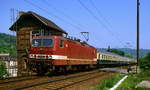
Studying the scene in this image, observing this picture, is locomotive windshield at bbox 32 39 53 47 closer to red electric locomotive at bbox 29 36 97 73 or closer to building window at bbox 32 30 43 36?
red electric locomotive at bbox 29 36 97 73

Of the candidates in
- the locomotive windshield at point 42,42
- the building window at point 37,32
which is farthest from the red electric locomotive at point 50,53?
the building window at point 37,32

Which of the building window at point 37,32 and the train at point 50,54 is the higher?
the building window at point 37,32

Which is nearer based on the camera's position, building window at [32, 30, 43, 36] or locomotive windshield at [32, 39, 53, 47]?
locomotive windshield at [32, 39, 53, 47]

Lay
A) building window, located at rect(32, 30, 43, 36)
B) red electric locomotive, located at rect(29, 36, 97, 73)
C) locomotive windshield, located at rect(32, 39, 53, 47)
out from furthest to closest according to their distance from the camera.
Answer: building window, located at rect(32, 30, 43, 36), locomotive windshield, located at rect(32, 39, 53, 47), red electric locomotive, located at rect(29, 36, 97, 73)

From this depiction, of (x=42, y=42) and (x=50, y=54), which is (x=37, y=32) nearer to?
(x=42, y=42)

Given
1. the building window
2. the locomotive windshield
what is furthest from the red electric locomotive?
the building window

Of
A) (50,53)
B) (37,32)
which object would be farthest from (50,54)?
(37,32)

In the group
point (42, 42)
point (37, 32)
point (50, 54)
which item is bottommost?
point (50, 54)

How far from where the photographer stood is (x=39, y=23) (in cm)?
2850

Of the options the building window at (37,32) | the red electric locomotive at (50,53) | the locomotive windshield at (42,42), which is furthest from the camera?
the building window at (37,32)

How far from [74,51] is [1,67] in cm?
710

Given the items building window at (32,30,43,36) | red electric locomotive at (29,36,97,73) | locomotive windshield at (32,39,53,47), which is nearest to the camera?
red electric locomotive at (29,36,97,73)

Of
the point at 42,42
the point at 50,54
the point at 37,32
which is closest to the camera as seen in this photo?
the point at 50,54

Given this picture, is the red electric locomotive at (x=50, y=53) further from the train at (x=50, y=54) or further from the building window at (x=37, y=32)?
the building window at (x=37, y=32)
